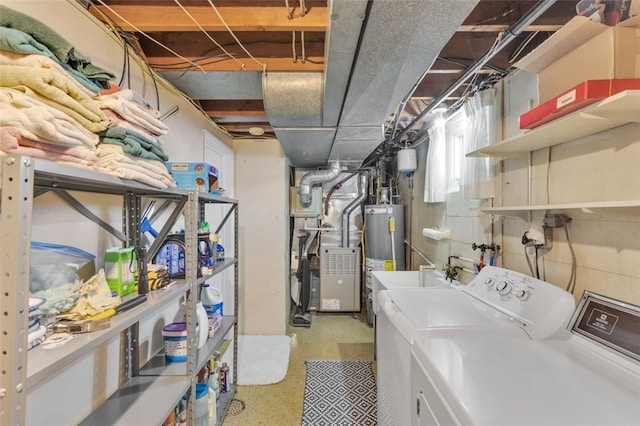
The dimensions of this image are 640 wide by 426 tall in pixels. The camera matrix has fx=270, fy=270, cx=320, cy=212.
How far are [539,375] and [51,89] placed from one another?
160 centimetres

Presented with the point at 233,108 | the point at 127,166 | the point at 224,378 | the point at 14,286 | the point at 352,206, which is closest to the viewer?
the point at 14,286

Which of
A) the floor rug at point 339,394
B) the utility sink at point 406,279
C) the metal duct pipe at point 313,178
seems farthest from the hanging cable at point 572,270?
the metal duct pipe at point 313,178

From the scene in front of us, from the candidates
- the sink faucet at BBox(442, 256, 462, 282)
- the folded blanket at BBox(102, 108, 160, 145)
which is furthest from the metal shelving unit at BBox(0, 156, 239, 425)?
the sink faucet at BBox(442, 256, 462, 282)

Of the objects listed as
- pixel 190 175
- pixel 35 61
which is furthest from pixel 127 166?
pixel 190 175

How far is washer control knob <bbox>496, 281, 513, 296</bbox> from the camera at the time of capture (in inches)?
54.1

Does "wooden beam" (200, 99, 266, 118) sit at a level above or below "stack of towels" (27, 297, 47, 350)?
above

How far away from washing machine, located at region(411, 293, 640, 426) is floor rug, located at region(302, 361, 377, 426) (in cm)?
113

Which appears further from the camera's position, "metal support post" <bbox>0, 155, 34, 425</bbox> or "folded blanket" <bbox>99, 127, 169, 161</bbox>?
"folded blanket" <bbox>99, 127, 169, 161</bbox>

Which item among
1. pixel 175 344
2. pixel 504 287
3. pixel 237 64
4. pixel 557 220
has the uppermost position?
pixel 237 64

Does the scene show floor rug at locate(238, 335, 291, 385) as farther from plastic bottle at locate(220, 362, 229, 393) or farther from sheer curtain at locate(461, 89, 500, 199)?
sheer curtain at locate(461, 89, 500, 199)

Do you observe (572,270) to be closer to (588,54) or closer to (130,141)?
(588,54)

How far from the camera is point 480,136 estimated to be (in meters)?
1.72

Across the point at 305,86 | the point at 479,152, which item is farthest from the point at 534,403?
the point at 305,86

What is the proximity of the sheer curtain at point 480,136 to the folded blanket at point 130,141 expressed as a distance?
1815 mm
